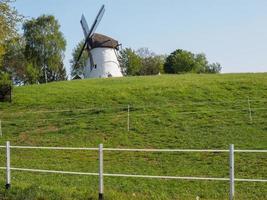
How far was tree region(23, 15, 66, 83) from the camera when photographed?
8544 centimetres

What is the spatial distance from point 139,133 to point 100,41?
42.6m

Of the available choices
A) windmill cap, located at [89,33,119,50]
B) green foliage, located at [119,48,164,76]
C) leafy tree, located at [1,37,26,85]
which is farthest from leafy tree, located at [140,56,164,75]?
windmill cap, located at [89,33,119,50]

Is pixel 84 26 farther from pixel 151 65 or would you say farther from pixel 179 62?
pixel 151 65

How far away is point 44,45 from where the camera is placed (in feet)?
282

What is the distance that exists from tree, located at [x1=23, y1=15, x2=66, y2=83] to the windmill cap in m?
20.1

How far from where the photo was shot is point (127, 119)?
91.5 feet

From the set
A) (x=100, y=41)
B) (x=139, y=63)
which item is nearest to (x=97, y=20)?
(x=100, y=41)

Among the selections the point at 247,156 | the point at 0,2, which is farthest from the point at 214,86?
the point at 0,2

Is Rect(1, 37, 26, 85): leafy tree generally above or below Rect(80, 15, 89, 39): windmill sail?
below

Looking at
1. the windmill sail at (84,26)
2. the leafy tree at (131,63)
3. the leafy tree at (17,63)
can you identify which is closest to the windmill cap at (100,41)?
the windmill sail at (84,26)

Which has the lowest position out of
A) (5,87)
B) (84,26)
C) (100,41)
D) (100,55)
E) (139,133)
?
(139,133)

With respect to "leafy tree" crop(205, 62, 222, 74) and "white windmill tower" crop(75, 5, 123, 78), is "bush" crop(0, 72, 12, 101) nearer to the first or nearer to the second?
"white windmill tower" crop(75, 5, 123, 78)

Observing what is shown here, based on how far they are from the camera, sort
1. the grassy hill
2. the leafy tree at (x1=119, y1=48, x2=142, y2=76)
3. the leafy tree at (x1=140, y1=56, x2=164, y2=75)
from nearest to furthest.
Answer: the grassy hill → the leafy tree at (x1=119, y1=48, x2=142, y2=76) → the leafy tree at (x1=140, y1=56, x2=164, y2=75)

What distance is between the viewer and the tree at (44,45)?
280ft
